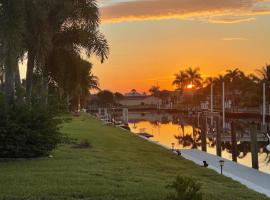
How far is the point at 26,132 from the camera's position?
1652 centimetres

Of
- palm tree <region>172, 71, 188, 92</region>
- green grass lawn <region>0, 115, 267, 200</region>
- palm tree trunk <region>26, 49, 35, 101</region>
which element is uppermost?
palm tree <region>172, 71, 188, 92</region>

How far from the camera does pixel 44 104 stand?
17.6m

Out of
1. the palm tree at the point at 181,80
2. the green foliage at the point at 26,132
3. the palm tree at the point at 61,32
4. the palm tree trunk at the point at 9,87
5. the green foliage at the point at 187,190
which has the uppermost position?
the palm tree at the point at 181,80

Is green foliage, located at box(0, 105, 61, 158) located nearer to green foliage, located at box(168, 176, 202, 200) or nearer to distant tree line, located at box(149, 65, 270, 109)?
green foliage, located at box(168, 176, 202, 200)

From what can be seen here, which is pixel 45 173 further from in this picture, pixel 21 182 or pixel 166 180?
pixel 166 180

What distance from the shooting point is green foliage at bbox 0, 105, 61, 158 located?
639 inches

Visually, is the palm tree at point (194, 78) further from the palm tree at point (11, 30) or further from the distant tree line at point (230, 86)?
the palm tree at point (11, 30)

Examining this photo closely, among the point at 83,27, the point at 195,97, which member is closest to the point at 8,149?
the point at 83,27

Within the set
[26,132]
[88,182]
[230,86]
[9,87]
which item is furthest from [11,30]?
[230,86]

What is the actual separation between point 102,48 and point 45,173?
38.2 feet

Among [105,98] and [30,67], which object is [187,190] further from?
[105,98]

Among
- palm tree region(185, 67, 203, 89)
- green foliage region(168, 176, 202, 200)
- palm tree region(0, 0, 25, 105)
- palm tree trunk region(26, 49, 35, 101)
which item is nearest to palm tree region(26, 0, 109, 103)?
palm tree trunk region(26, 49, 35, 101)

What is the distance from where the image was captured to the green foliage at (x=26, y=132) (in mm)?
16219

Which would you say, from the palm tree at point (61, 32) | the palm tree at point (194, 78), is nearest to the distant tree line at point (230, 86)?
the palm tree at point (194, 78)
